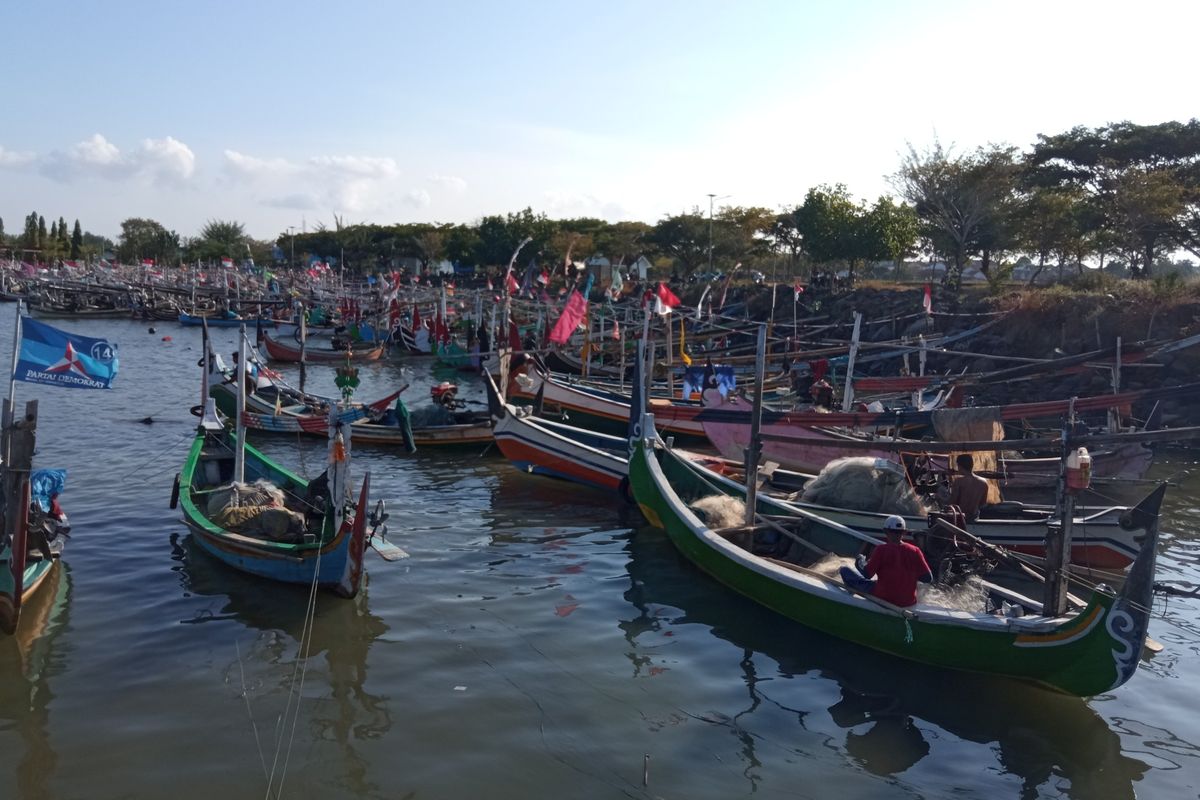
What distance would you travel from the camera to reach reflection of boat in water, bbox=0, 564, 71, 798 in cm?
795

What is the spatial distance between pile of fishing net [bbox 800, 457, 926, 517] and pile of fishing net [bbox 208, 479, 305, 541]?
7517mm

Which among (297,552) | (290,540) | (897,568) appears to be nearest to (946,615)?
(897,568)

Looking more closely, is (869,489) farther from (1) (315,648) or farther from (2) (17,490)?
(2) (17,490)

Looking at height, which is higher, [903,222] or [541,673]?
[903,222]

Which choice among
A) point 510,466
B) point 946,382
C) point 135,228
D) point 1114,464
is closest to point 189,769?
point 510,466

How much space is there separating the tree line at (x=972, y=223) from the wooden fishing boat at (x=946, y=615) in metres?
12.2

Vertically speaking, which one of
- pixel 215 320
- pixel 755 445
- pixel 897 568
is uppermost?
pixel 215 320

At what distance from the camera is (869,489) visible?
42.9ft

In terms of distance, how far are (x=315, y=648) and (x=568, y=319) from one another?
35.6 ft

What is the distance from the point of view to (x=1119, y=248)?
38469mm

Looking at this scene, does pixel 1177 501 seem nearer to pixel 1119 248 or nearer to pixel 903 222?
pixel 1119 248

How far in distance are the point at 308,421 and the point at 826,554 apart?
15004 millimetres

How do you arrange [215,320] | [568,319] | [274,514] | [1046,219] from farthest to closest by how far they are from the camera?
[215,320], [1046,219], [568,319], [274,514]

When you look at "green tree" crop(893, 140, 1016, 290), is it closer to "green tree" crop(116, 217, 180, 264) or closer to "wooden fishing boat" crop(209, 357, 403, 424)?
"wooden fishing boat" crop(209, 357, 403, 424)
